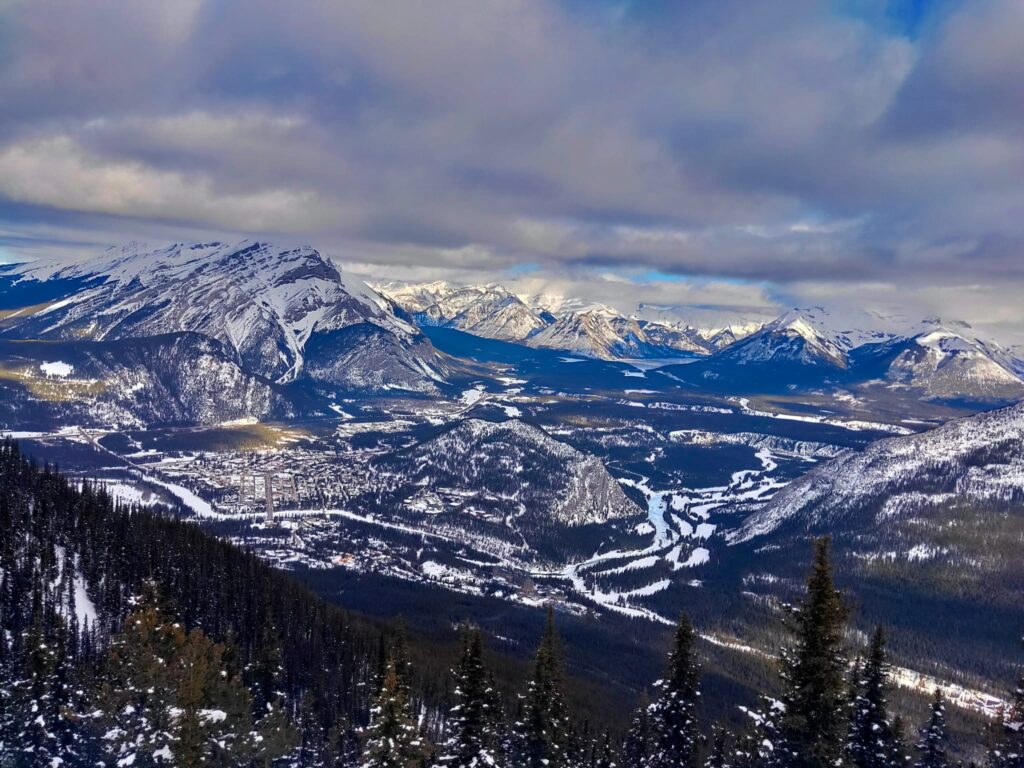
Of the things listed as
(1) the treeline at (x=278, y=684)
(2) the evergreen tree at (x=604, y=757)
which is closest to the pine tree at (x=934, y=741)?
(1) the treeline at (x=278, y=684)

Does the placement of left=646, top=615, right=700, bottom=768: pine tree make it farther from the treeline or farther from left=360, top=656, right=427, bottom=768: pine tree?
left=360, top=656, right=427, bottom=768: pine tree

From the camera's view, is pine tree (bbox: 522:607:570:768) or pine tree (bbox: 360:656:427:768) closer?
pine tree (bbox: 360:656:427:768)

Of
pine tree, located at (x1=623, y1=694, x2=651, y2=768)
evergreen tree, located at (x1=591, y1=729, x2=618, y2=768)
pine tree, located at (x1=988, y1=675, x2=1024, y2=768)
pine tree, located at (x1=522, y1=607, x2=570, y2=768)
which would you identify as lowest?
evergreen tree, located at (x1=591, y1=729, x2=618, y2=768)

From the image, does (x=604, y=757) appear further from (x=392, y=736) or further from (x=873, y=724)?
(x=392, y=736)


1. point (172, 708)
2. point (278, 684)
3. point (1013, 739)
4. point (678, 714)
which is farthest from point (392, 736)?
point (278, 684)

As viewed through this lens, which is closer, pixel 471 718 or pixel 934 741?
pixel 471 718

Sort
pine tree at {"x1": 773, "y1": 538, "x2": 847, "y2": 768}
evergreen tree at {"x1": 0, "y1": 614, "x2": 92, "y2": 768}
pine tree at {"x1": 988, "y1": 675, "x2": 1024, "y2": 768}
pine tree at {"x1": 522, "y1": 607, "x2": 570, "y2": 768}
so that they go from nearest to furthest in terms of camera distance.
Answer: pine tree at {"x1": 773, "y1": 538, "x2": 847, "y2": 768} < pine tree at {"x1": 988, "y1": 675, "x2": 1024, "y2": 768} < pine tree at {"x1": 522, "y1": 607, "x2": 570, "y2": 768} < evergreen tree at {"x1": 0, "y1": 614, "x2": 92, "y2": 768}

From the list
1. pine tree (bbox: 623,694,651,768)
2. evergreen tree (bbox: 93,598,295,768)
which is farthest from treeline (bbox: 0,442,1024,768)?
pine tree (bbox: 623,694,651,768)
